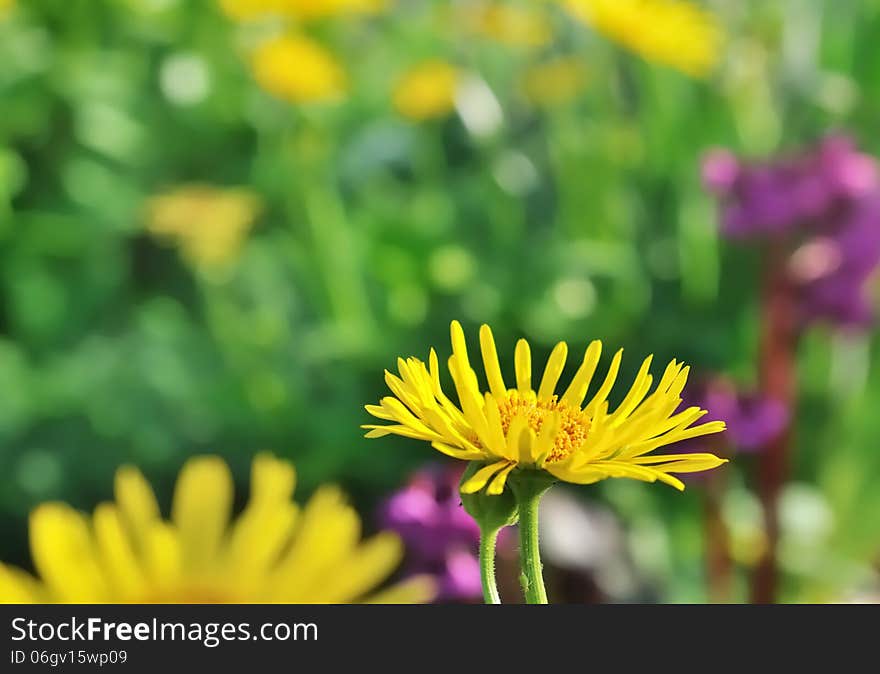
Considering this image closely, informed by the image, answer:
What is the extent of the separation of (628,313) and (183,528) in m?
0.85

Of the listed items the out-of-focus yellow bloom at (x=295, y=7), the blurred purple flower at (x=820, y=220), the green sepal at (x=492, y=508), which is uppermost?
the out-of-focus yellow bloom at (x=295, y=7)

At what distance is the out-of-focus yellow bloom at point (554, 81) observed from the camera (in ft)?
4.29

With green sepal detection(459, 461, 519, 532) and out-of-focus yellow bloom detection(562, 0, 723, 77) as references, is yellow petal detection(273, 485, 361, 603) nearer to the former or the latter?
green sepal detection(459, 461, 519, 532)

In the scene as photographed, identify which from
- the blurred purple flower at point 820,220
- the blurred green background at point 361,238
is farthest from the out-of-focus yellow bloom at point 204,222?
the blurred purple flower at point 820,220

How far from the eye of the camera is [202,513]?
376 mm

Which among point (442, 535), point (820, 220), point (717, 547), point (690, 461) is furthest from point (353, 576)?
point (820, 220)

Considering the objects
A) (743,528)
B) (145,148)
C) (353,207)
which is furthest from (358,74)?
(743,528)

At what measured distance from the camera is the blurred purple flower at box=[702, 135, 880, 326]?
0.96m

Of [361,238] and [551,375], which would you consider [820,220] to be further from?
[551,375]

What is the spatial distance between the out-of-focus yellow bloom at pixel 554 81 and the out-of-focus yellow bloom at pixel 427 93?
0.11 meters

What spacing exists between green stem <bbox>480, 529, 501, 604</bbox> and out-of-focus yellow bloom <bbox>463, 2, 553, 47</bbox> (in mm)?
1115

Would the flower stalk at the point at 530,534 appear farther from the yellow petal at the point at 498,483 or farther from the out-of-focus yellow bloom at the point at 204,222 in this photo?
the out-of-focus yellow bloom at the point at 204,222

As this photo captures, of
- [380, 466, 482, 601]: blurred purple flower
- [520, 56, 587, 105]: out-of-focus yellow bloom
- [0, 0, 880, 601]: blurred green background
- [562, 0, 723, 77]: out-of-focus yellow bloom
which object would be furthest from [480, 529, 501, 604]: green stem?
[520, 56, 587, 105]: out-of-focus yellow bloom

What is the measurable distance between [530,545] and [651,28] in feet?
3.25
